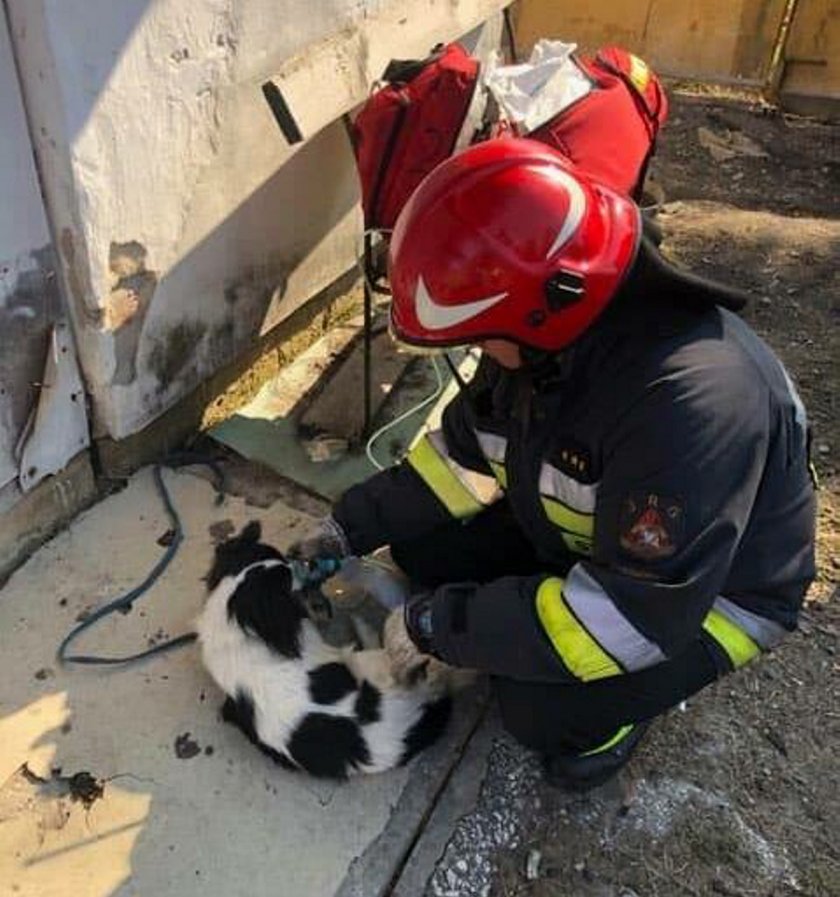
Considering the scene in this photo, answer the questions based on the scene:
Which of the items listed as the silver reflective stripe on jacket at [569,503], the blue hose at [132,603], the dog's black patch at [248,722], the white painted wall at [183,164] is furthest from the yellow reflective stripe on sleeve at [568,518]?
the white painted wall at [183,164]

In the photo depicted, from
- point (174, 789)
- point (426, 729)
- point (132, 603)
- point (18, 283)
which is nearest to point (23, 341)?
point (18, 283)

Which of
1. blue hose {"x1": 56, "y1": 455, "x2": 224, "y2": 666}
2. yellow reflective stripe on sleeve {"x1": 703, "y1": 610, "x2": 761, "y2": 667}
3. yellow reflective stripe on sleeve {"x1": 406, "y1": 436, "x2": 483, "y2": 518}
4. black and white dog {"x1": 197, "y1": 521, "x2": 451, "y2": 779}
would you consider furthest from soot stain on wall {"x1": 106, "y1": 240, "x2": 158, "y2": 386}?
yellow reflective stripe on sleeve {"x1": 703, "y1": 610, "x2": 761, "y2": 667}

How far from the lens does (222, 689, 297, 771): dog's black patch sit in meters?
2.53

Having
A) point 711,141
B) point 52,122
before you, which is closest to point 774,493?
point 52,122

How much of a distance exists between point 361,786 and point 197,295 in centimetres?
166

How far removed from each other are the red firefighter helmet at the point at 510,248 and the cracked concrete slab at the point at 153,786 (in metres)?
1.28

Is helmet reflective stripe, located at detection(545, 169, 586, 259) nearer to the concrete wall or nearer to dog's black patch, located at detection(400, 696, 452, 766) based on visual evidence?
dog's black patch, located at detection(400, 696, 452, 766)

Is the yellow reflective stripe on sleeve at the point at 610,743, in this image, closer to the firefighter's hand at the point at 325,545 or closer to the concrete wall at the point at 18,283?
the firefighter's hand at the point at 325,545

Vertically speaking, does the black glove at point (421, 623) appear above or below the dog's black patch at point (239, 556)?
above

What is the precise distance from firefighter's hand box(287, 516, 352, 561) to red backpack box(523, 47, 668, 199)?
4.71 ft

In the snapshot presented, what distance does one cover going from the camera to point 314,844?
2.47 meters

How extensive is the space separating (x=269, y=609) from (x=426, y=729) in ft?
1.66

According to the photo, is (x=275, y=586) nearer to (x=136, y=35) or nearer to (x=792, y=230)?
(x=136, y=35)

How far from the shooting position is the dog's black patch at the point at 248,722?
2525mm
